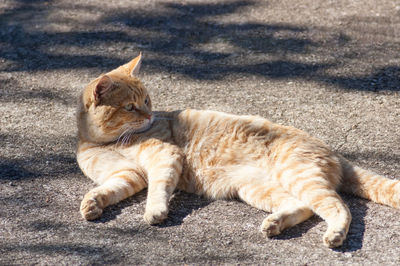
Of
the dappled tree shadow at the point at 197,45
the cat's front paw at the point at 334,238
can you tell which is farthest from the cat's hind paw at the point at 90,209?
the dappled tree shadow at the point at 197,45

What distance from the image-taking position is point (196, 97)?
550 centimetres

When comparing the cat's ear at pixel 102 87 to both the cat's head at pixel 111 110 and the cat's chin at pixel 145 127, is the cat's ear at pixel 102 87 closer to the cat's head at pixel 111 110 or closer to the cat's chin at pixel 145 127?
the cat's head at pixel 111 110

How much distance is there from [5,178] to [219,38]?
323cm

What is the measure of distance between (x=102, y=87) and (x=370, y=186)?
6.62 ft

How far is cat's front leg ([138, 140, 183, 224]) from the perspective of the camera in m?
3.63

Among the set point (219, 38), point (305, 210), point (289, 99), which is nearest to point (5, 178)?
point (305, 210)

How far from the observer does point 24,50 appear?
6.49 m

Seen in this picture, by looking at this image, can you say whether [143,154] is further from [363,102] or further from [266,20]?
[266,20]

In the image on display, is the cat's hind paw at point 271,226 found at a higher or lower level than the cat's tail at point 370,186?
lower

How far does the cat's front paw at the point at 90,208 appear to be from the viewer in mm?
3656

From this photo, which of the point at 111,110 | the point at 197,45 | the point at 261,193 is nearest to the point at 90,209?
the point at 111,110

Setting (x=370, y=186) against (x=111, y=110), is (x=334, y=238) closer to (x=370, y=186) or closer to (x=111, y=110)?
(x=370, y=186)

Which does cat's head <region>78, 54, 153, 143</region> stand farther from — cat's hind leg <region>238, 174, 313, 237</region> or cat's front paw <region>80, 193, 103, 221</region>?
cat's hind leg <region>238, 174, 313, 237</region>

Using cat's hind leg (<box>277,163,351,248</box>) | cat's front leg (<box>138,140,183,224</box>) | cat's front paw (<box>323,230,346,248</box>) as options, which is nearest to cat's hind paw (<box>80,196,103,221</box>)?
cat's front leg (<box>138,140,183,224</box>)
